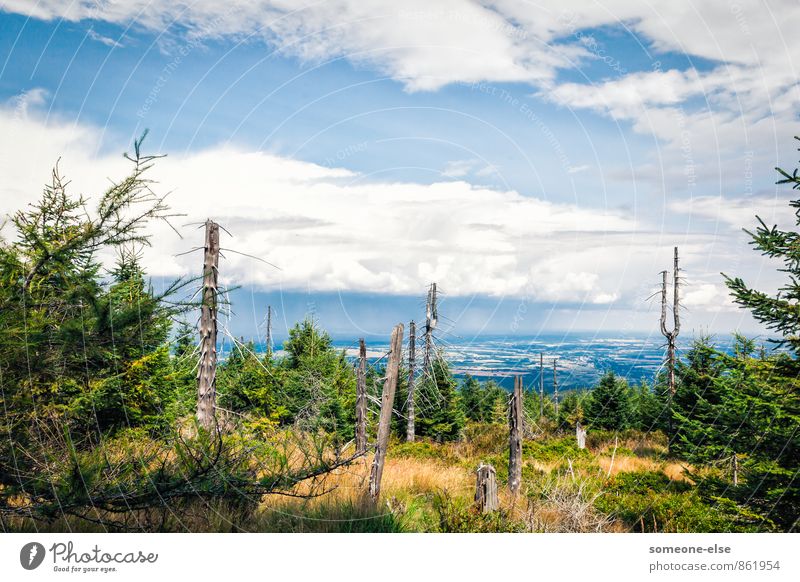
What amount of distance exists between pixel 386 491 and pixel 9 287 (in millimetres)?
4364

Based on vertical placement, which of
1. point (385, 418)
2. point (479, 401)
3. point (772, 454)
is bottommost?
point (479, 401)

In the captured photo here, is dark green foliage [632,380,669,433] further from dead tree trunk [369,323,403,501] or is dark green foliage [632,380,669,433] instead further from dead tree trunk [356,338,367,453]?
dead tree trunk [369,323,403,501]

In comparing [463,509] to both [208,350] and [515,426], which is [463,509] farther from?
[208,350]

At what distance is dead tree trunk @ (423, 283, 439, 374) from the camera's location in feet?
25.0

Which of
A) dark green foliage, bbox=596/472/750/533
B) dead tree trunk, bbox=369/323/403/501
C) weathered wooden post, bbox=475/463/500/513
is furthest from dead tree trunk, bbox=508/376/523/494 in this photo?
dead tree trunk, bbox=369/323/403/501

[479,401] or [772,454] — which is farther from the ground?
[772,454]

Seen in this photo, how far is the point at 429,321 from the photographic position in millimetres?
8289

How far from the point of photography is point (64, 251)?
390 cm

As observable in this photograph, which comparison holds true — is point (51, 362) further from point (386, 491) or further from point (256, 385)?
point (256, 385)

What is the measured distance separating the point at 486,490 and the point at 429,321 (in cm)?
322

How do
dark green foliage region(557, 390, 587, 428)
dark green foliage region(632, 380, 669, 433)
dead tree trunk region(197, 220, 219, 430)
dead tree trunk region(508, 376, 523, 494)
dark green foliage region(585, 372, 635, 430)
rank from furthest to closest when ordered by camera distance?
dark green foliage region(557, 390, 587, 428) → dark green foliage region(585, 372, 635, 430) → dark green foliage region(632, 380, 669, 433) → dead tree trunk region(197, 220, 219, 430) → dead tree trunk region(508, 376, 523, 494)
